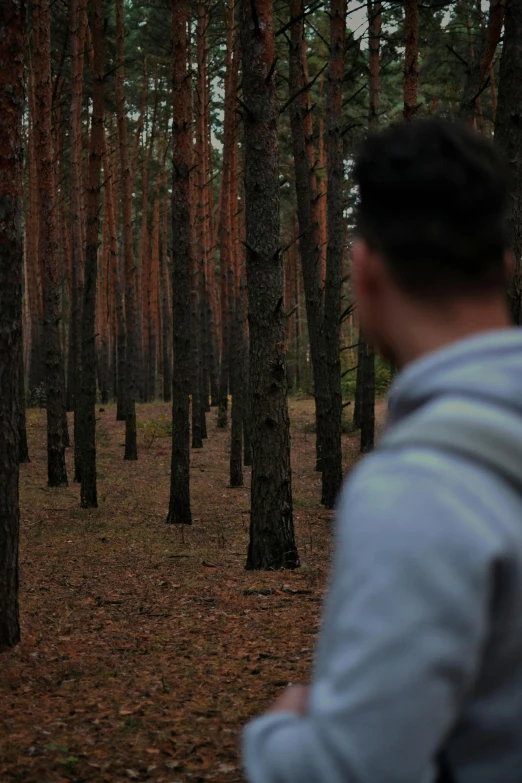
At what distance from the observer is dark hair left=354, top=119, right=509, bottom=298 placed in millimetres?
1129

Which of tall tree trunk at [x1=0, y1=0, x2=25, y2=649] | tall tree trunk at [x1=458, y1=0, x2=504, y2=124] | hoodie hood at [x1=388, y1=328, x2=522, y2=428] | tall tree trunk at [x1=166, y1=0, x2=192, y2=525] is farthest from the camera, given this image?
tall tree trunk at [x1=166, y1=0, x2=192, y2=525]

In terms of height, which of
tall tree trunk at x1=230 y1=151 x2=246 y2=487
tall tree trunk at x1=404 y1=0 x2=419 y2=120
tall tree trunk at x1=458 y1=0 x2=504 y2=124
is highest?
tall tree trunk at x1=404 y1=0 x2=419 y2=120

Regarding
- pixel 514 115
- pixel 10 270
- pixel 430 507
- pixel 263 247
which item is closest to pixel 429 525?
pixel 430 507

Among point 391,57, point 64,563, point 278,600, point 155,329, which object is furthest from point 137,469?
point 155,329

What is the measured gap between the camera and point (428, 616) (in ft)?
3.02

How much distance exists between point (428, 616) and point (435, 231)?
547mm

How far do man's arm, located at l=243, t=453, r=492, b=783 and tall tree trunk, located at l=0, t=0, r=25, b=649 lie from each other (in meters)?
5.29

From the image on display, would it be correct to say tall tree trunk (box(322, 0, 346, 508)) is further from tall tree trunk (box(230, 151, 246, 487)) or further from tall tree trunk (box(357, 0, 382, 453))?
tall tree trunk (box(357, 0, 382, 453))

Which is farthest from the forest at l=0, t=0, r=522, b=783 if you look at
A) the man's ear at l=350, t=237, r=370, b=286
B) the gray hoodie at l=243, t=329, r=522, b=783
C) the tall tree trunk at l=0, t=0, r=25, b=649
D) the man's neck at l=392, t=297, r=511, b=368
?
the gray hoodie at l=243, t=329, r=522, b=783

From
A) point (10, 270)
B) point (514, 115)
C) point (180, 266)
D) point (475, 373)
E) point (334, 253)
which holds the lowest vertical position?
point (475, 373)

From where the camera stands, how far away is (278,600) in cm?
763

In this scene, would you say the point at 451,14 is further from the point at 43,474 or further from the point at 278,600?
the point at 278,600

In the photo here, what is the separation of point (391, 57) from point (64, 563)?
18.0m

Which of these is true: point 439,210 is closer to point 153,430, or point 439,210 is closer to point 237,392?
point 237,392
